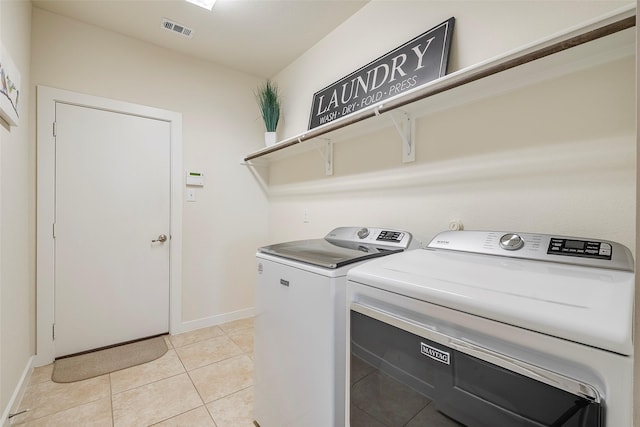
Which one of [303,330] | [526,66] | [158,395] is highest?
[526,66]

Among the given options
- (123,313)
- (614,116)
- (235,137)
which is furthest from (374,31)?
(123,313)

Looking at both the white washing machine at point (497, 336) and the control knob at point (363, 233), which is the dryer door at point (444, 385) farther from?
the control knob at point (363, 233)

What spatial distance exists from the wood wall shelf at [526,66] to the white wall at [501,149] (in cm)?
5

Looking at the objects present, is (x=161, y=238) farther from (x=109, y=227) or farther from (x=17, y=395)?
(x=17, y=395)

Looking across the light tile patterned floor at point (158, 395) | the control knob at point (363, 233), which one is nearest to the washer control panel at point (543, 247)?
the control knob at point (363, 233)

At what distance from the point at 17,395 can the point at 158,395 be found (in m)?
0.77

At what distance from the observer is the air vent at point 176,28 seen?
86.0 inches

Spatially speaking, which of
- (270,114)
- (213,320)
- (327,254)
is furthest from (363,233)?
(213,320)

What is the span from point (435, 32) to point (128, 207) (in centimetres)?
260

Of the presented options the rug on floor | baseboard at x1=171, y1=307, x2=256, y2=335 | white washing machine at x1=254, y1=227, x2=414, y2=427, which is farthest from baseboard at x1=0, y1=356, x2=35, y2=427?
white washing machine at x1=254, y1=227, x2=414, y2=427

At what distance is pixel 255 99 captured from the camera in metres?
3.06

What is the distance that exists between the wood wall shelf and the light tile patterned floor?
1851mm

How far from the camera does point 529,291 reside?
0.67m

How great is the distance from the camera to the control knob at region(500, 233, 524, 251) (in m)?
1.03
